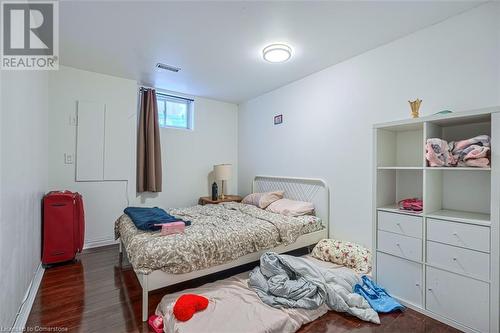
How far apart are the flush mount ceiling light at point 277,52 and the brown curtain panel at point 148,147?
2.09m

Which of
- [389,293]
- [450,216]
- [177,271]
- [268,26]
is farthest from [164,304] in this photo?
[268,26]

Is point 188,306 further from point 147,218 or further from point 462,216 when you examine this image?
point 462,216

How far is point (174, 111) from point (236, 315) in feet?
11.7

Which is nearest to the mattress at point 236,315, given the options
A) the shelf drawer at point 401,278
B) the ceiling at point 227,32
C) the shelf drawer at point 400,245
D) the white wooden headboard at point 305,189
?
the shelf drawer at point 401,278

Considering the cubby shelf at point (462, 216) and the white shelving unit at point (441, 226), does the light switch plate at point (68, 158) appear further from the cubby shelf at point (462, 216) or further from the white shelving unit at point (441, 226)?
the cubby shelf at point (462, 216)

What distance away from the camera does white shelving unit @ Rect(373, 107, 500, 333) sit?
1572 mm

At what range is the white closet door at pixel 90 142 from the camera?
3232mm

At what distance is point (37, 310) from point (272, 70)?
346 centimetres

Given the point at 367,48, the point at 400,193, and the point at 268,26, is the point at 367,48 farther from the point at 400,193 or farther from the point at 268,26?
the point at 400,193

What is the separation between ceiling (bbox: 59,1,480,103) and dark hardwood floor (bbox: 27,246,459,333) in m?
2.51

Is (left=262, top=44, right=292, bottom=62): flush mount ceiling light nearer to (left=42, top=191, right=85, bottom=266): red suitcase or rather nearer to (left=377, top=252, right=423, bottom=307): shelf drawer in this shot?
(left=377, top=252, right=423, bottom=307): shelf drawer

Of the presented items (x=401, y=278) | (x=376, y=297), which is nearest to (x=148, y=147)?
(x=376, y=297)

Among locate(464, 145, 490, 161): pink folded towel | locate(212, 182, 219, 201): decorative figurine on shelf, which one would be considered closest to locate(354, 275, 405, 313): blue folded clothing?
locate(464, 145, 490, 161): pink folded towel

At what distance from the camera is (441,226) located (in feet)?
5.81
